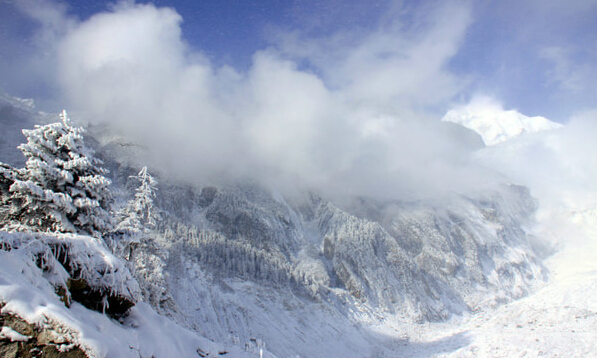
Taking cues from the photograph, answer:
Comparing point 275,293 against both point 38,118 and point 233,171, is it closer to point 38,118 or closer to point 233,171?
point 233,171

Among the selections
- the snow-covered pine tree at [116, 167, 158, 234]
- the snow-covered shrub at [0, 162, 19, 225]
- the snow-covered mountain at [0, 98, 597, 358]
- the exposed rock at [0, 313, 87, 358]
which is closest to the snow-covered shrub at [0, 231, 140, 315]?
the snow-covered mountain at [0, 98, 597, 358]

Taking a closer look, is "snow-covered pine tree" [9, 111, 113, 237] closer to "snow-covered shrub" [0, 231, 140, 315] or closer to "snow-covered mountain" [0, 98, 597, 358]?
"snow-covered mountain" [0, 98, 597, 358]

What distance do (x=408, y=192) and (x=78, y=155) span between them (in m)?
169

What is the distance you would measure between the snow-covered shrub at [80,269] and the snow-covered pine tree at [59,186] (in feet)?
23.7

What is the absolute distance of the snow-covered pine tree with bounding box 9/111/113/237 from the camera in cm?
1452

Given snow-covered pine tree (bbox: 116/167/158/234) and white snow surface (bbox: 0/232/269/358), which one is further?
snow-covered pine tree (bbox: 116/167/158/234)

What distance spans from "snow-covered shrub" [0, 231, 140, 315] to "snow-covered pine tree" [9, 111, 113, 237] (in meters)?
7.23

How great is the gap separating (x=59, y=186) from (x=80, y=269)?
9082 millimetres

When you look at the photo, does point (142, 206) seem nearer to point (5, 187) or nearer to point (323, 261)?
point (5, 187)

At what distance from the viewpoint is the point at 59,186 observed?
15.5m

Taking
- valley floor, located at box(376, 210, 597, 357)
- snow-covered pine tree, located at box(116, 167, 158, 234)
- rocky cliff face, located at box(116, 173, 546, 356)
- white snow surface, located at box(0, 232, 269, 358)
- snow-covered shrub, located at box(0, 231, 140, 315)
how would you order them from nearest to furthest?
white snow surface, located at box(0, 232, 269, 358)
snow-covered shrub, located at box(0, 231, 140, 315)
snow-covered pine tree, located at box(116, 167, 158, 234)
valley floor, located at box(376, 210, 597, 357)
rocky cliff face, located at box(116, 173, 546, 356)

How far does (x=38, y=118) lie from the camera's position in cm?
17312

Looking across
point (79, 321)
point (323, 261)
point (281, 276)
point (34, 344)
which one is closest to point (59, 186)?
point (79, 321)

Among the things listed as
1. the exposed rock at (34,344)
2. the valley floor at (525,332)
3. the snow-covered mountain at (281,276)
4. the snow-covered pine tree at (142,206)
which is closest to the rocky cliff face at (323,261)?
the snow-covered mountain at (281,276)
